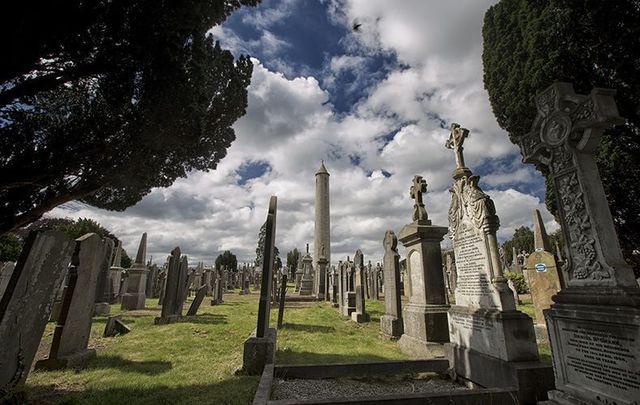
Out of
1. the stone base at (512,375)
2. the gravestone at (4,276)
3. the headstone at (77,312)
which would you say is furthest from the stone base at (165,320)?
the stone base at (512,375)

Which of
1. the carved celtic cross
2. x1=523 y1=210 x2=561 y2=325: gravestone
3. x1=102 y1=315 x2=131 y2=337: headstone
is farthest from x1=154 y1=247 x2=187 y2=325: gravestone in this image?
x1=523 y1=210 x2=561 y2=325: gravestone

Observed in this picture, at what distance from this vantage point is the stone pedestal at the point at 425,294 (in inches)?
232

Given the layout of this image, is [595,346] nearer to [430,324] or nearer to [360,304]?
Result: [430,324]

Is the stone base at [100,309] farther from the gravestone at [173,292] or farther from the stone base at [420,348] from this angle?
the stone base at [420,348]

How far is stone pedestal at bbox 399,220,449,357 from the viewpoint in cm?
590

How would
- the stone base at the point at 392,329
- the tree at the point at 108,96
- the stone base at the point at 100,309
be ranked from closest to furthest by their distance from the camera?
the tree at the point at 108,96 < the stone base at the point at 392,329 < the stone base at the point at 100,309

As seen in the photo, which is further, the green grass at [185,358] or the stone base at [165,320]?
the stone base at [165,320]

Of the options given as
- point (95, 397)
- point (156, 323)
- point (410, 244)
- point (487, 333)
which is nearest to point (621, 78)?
point (410, 244)

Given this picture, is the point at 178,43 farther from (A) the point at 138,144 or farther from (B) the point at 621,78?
(B) the point at 621,78

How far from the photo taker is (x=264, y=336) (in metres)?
4.86

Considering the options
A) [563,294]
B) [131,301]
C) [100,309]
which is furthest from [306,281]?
[563,294]

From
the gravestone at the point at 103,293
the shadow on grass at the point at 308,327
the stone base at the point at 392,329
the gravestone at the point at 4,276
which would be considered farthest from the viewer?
the gravestone at the point at 103,293

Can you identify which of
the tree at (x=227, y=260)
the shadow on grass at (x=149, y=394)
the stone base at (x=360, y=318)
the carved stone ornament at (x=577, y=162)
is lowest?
the shadow on grass at (x=149, y=394)

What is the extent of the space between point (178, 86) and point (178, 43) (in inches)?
25.0
